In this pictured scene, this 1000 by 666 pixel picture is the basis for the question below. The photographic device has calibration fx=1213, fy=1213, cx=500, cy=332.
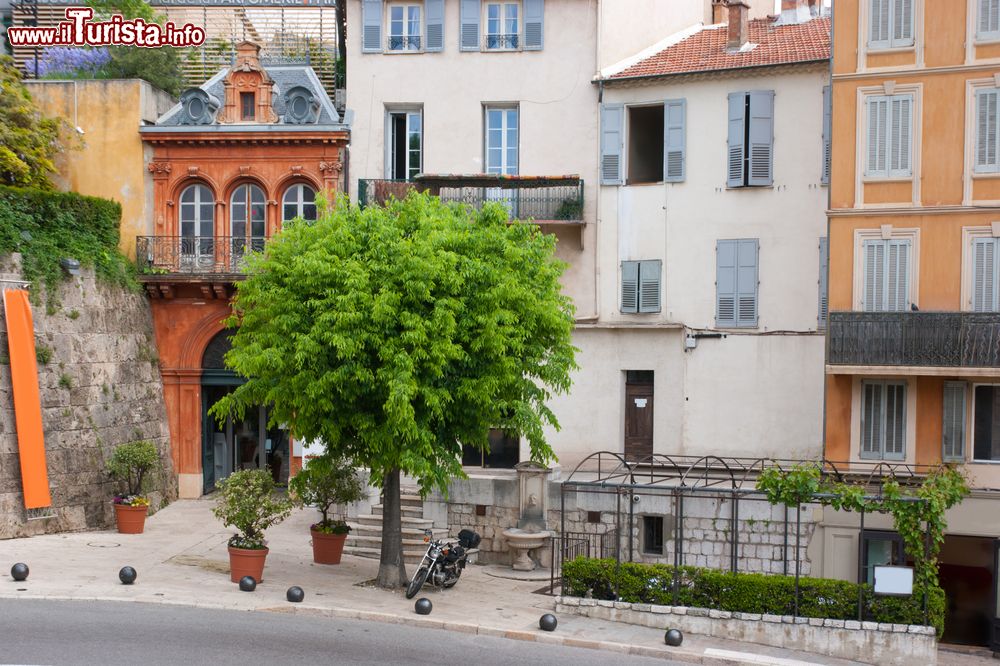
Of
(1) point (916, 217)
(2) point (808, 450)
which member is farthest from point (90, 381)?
(1) point (916, 217)

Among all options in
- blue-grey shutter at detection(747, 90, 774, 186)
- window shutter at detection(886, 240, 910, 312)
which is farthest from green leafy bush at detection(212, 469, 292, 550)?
blue-grey shutter at detection(747, 90, 774, 186)

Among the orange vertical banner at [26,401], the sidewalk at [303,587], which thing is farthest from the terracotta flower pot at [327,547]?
the orange vertical banner at [26,401]

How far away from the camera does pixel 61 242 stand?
27578 millimetres

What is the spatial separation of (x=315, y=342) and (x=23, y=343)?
359 inches

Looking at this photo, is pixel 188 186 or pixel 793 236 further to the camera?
pixel 188 186

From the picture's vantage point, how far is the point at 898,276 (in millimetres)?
23828

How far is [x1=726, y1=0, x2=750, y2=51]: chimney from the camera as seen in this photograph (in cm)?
2903

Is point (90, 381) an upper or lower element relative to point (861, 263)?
lower

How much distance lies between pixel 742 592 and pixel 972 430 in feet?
23.1

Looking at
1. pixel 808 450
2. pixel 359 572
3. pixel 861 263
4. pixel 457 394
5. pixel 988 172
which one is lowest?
pixel 359 572

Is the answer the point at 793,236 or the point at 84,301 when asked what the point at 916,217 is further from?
the point at 84,301

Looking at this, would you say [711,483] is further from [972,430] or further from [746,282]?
[746,282]

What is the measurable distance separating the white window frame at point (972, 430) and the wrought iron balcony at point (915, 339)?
737 mm

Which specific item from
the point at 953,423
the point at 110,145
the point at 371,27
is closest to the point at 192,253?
the point at 110,145
